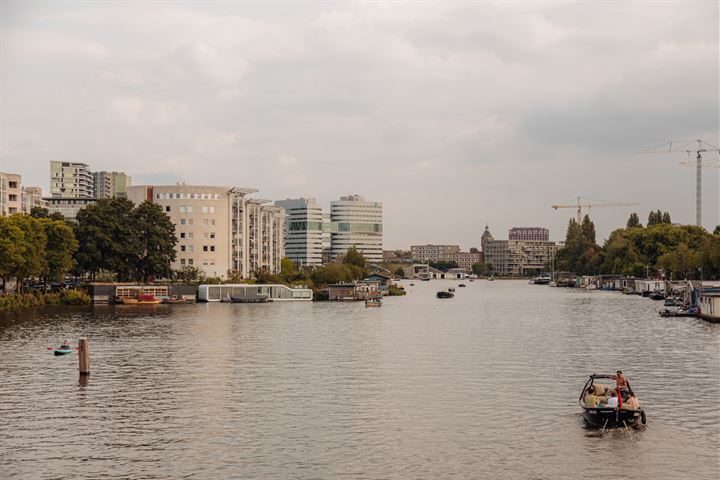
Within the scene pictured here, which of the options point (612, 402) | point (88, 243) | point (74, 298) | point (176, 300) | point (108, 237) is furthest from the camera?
point (176, 300)

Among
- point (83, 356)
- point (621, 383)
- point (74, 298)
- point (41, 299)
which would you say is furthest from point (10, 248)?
point (621, 383)

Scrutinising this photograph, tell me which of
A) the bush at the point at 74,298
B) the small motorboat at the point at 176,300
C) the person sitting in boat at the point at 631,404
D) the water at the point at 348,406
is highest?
the bush at the point at 74,298

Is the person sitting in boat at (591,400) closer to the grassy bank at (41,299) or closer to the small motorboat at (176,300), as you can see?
the grassy bank at (41,299)

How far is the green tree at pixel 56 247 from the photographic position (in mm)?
163125

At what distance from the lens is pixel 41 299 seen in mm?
167125

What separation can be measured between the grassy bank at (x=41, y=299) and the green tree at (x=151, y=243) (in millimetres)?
19523

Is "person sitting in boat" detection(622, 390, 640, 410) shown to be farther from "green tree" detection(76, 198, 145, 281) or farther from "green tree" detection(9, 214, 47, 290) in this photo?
"green tree" detection(76, 198, 145, 281)

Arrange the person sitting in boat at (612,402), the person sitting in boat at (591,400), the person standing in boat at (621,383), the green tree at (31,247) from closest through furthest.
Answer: the person sitting in boat at (612,402) → the person sitting in boat at (591,400) → the person standing in boat at (621,383) → the green tree at (31,247)

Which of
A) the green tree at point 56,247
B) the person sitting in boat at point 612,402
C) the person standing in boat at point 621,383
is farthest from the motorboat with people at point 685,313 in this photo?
the green tree at point 56,247

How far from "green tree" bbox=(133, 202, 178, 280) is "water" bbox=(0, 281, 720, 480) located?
275 ft

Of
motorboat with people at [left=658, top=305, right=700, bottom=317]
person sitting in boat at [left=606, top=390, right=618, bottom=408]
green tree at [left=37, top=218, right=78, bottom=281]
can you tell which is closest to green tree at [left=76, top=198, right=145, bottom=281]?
green tree at [left=37, top=218, right=78, bottom=281]

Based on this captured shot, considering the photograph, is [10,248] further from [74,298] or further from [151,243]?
[151,243]

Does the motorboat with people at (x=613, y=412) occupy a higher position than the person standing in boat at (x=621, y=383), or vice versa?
the person standing in boat at (x=621, y=383)

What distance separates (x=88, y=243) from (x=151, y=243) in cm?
1793
